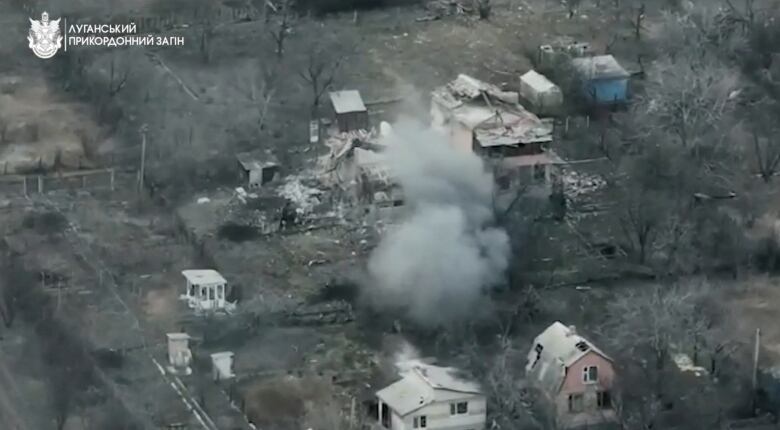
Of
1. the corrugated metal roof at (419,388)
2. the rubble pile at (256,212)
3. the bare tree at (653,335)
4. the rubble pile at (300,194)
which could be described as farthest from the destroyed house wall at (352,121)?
the corrugated metal roof at (419,388)

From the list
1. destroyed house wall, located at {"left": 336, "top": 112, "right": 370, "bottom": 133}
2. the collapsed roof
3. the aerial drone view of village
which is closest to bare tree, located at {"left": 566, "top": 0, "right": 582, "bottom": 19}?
the aerial drone view of village

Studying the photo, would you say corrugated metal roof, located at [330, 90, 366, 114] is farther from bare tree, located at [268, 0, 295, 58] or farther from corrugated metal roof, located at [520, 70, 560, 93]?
bare tree, located at [268, 0, 295, 58]

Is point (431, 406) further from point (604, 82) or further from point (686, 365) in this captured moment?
point (604, 82)

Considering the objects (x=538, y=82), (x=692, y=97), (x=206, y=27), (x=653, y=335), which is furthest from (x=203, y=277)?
(x=206, y=27)

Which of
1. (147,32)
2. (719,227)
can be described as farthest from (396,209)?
(147,32)

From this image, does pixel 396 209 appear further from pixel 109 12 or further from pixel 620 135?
pixel 109 12
